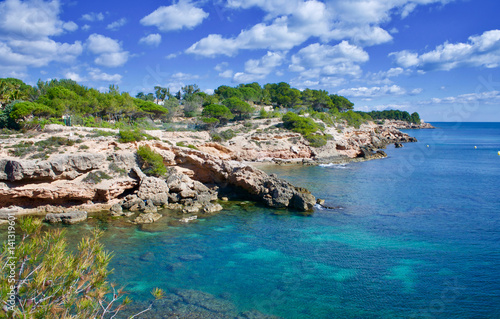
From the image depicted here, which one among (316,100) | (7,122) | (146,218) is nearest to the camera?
(146,218)

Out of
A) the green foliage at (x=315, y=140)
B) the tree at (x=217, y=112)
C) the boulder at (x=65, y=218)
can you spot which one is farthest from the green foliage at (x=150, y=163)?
the green foliage at (x=315, y=140)

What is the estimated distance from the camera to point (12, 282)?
5648mm

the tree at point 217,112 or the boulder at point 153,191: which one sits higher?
the tree at point 217,112

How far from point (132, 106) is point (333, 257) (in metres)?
41.3

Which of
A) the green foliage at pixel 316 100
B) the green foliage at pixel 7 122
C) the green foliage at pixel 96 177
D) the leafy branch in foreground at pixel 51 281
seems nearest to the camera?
the leafy branch in foreground at pixel 51 281

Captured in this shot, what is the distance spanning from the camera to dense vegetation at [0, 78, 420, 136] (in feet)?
116

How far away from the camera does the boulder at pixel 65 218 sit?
21.2 meters

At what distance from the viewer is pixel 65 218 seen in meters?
21.4

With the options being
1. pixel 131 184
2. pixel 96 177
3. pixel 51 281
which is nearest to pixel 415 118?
pixel 131 184

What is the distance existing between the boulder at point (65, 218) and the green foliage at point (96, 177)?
3.16 m

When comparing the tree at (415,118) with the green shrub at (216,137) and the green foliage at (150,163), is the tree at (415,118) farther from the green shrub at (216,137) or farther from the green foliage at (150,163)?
the green foliage at (150,163)

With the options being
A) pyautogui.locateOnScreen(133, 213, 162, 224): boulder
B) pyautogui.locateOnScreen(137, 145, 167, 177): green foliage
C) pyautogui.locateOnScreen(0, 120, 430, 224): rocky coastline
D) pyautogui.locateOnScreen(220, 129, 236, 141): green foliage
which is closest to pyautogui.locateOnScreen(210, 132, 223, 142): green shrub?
pyautogui.locateOnScreen(220, 129, 236, 141): green foliage

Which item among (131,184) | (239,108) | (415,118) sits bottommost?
(131,184)

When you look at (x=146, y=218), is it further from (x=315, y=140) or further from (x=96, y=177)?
(x=315, y=140)
